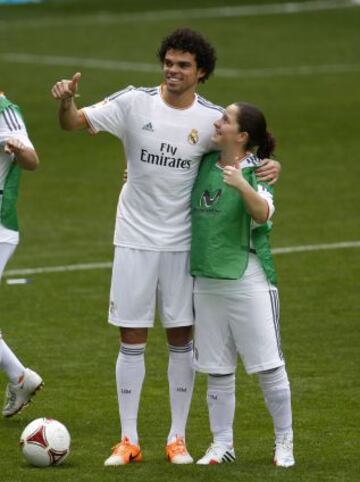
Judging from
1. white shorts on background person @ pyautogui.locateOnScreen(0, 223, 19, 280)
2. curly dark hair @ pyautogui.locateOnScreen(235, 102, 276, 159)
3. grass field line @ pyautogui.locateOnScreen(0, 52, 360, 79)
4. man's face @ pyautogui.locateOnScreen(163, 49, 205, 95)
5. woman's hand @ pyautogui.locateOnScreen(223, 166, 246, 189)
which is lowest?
white shorts on background person @ pyautogui.locateOnScreen(0, 223, 19, 280)

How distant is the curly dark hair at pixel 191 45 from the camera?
9.95 m

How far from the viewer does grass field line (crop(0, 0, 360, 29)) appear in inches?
1644

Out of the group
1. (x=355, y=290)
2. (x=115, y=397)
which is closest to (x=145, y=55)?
(x=355, y=290)

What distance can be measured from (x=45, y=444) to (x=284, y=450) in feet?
4.86

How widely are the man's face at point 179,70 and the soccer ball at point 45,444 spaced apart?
7.36 ft

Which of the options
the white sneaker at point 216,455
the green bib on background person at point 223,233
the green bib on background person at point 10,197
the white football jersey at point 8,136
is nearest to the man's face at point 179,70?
the green bib on background person at point 223,233

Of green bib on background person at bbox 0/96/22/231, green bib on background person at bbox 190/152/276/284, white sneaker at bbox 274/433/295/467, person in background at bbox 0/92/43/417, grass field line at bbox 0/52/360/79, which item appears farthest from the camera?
grass field line at bbox 0/52/360/79

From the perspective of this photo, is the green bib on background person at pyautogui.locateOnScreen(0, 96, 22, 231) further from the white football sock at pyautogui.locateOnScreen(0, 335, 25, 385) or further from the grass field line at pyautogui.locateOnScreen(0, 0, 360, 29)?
the grass field line at pyautogui.locateOnScreen(0, 0, 360, 29)

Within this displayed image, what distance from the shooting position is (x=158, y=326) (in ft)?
48.5

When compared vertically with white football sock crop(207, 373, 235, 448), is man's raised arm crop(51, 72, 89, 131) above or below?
above

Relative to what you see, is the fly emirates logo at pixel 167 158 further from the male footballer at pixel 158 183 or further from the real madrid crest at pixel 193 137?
the real madrid crest at pixel 193 137

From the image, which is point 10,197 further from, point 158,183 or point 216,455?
point 216,455

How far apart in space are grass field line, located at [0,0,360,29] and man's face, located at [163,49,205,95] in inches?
1245

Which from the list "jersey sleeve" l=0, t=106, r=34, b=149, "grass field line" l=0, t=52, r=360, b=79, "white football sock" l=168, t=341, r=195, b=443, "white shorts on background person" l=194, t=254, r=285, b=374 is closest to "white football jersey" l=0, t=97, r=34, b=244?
"jersey sleeve" l=0, t=106, r=34, b=149
